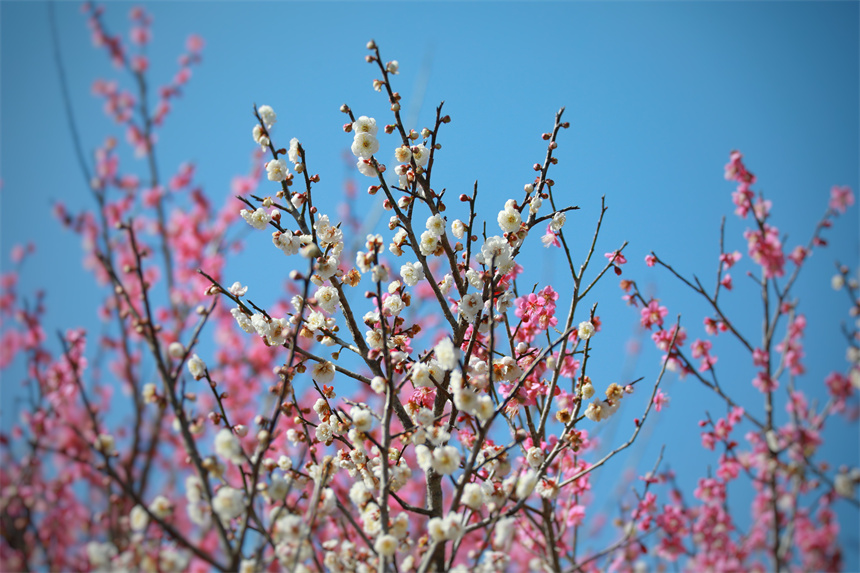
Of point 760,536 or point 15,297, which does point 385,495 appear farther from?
point 15,297

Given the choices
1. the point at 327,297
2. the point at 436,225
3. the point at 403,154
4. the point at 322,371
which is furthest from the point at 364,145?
the point at 322,371

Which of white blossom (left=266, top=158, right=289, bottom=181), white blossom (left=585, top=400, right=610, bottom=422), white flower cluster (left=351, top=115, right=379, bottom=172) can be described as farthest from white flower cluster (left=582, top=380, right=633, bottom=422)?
white blossom (left=266, top=158, right=289, bottom=181)

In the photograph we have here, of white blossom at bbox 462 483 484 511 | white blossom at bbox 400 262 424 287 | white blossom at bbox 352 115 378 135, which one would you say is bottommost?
white blossom at bbox 462 483 484 511

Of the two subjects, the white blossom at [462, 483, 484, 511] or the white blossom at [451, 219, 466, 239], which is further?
the white blossom at [451, 219, 466, 239]

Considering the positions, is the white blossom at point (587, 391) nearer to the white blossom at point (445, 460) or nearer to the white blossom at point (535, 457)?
the white blossom at point (535, 457)

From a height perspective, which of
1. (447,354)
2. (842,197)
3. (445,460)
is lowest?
(445,460)

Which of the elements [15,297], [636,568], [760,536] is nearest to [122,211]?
[15,297]

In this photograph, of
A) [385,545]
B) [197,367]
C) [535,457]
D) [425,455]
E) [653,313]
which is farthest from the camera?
[653,313]

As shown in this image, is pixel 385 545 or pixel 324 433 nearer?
pixel 385 545

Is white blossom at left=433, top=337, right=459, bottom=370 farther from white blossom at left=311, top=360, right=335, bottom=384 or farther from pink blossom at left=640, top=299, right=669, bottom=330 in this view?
pink blossom at left=640, top=299, right=669, bottom=330

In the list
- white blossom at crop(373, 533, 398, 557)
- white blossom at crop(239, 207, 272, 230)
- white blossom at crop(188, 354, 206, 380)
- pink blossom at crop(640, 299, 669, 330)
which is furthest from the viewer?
pink blossom at crop(640, 299, 669, 330)

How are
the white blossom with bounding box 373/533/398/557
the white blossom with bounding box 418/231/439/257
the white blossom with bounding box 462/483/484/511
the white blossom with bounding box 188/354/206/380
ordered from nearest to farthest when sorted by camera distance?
the white blossom with bounding box 373/533/398/557 → the white blossom with bounding box 462/483/484/511 → the white blossom with bounding box 188/354/206/380 → the white blossom with bounding box 418/231/439/257

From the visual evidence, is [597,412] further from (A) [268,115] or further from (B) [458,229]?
(A) [268,115]

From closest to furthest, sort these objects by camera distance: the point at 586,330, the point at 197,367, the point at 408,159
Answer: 1. the point at 197,367
2. the point at 408,159
3. the point at 586,330
